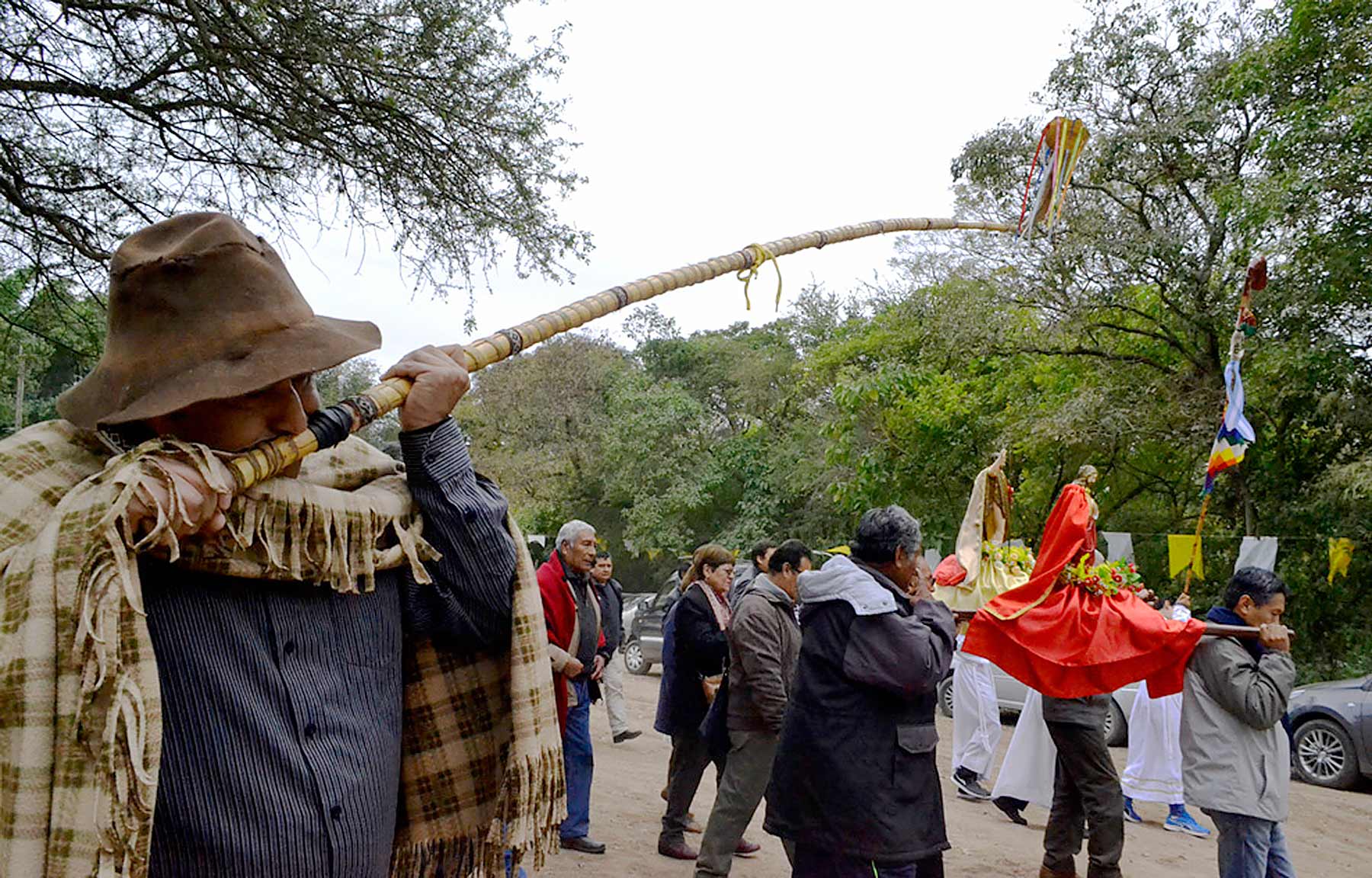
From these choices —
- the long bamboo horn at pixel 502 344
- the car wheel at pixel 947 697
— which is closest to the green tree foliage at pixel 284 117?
the long bamboo horn at pixel 502 344

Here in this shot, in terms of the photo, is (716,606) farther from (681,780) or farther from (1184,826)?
(1184,826)

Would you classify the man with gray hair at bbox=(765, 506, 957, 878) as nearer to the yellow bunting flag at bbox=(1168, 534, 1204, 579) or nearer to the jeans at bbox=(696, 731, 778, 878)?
the jeans at bbox=(696, 731, 778, 878)

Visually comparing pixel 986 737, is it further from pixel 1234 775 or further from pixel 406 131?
pixel 406 131

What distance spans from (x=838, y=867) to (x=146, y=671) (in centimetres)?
304

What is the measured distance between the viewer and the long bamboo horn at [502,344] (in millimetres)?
1750

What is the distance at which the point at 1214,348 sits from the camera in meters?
15.0

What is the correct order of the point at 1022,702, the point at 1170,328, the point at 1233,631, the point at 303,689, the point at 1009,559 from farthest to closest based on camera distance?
the point at 1170,328, the point at 1022,702, the point at 1009,559, the point at 1233,631, the point at 303,689

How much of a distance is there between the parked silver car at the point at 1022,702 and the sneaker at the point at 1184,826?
76.0 inches

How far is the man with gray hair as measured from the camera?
3.90 m

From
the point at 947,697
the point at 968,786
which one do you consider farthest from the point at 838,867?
the point at 947,697

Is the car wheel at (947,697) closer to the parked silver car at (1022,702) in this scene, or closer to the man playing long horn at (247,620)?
the parked silver car at (1022,702)

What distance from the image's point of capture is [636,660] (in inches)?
723

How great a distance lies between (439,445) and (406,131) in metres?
5.29

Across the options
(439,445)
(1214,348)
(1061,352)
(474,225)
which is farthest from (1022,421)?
(439,445)
